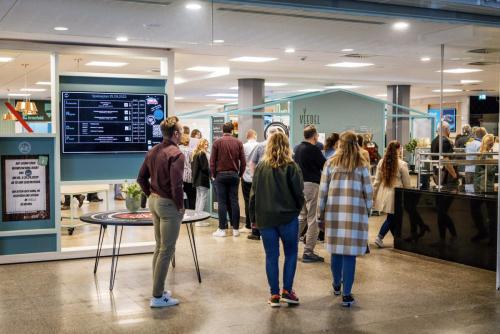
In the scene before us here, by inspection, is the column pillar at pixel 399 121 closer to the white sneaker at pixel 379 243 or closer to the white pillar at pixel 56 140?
the white sneaker at pixel 379 243

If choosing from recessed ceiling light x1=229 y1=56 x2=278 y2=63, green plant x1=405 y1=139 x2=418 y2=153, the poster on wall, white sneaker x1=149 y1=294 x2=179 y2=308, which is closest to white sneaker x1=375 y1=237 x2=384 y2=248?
white sneaker x1=149 y1=294 x2=179 y2=308

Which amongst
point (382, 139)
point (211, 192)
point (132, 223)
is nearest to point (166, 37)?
point (132, 223)

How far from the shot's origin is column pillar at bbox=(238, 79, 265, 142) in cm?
1504

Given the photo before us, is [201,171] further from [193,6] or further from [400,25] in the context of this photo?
[193,6]

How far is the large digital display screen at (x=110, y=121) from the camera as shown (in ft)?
24.8

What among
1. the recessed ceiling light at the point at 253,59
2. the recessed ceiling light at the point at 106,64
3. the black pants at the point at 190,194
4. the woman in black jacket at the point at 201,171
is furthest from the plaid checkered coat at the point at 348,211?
the recessed ceiling light at the point at 106,64

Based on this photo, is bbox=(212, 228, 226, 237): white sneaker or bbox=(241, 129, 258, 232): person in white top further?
bbox=(241, 129, 258, 232): person in white top

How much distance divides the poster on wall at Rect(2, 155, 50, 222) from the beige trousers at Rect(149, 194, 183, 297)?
2.56 metres

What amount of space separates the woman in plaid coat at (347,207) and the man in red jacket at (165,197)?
1197mm

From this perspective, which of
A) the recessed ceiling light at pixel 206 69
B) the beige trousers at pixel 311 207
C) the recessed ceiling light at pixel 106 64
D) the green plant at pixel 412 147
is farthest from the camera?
the green plant at pixel 412 147

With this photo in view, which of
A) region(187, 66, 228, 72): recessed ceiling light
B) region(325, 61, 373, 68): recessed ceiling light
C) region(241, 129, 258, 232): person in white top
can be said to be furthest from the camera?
region(187, 66, 228, 72): recessed ceiling light

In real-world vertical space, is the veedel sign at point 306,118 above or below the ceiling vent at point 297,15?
below

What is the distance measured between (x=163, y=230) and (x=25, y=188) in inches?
110

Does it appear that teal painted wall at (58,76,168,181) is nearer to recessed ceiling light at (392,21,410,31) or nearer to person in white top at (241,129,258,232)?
person in white top at (241,129,258,232)
